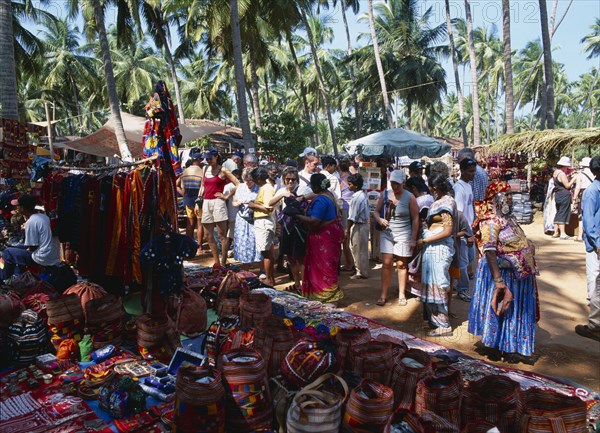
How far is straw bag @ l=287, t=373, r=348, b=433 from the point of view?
214 cm

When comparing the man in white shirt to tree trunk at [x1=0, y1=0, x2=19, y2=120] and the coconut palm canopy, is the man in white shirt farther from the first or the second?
the coconut palm canopy

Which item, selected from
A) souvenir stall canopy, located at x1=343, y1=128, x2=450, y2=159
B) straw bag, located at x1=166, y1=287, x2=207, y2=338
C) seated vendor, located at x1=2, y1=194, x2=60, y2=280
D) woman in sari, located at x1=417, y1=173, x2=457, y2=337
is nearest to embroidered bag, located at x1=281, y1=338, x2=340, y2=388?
straw bag, located at x1=166, y1=287, x2=207, y2=338

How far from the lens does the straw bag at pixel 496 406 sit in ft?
7.78

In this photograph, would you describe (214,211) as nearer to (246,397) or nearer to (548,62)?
(246,397)

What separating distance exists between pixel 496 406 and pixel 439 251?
8.14 feet

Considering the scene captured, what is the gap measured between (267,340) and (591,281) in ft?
12.3

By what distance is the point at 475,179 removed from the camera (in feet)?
20.9

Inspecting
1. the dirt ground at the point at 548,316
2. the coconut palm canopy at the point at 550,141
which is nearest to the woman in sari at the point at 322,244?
the dirt ground at the point at 548,316

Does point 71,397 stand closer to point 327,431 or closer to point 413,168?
point 327,431

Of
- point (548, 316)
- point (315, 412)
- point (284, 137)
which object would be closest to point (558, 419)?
point (315, 412)

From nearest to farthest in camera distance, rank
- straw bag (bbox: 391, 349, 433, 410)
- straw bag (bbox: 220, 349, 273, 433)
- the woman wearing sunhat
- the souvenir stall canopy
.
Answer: straw bag (bbox: 220, 349, 273, 433)
straw bag (bbox: 391, 349, 433, 410)
the woman wearing sunhat
the souvenir stall canopy

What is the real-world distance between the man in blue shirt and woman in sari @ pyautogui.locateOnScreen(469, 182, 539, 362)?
116 centimetres

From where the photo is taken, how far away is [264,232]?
6.08m

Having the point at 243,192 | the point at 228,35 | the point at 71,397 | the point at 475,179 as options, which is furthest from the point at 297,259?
the point at 228,35
